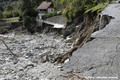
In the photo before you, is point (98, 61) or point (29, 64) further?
point (29, 64)

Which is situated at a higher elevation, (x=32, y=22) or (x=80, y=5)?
(x=80, y=5)

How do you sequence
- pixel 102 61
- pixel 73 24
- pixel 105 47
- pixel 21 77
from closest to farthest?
pixel 102 61 → pixel 105 47 → pixel 21 77 → pixel 73 24

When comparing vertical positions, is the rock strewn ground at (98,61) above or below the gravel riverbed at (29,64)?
above

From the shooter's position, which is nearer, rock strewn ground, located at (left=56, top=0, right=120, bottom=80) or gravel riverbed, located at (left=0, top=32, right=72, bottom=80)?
rock strewn ground, located at (left=56, top=0, right=120, bottom=80)

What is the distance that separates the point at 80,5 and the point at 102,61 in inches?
731

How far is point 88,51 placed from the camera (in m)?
5.72

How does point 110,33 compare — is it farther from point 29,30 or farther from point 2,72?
point 29,30

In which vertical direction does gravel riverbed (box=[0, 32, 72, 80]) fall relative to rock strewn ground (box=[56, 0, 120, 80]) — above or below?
below

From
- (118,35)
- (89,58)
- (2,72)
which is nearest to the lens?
(89,58)

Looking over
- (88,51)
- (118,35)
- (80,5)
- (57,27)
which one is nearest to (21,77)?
(88,51)

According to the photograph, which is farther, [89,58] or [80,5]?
[80,5]

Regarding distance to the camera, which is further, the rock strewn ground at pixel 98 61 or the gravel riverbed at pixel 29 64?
the gravel riverbed at pixel 29 64

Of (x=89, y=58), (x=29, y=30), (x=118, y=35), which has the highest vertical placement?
(x=118, y=35)

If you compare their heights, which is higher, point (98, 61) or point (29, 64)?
point (98, 61)
